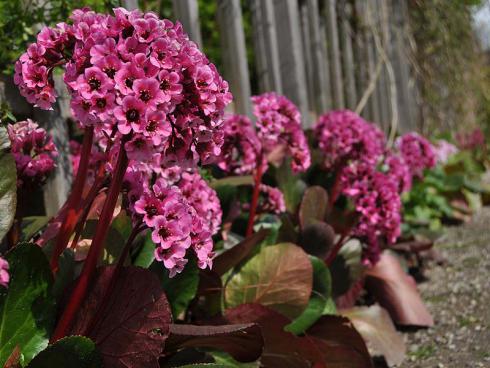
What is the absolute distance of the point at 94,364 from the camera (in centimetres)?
125

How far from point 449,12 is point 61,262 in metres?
6.27

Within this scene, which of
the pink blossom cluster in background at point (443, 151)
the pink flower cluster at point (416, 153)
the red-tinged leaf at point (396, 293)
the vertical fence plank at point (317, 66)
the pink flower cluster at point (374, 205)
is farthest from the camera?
the pink blossom cluster in background at point (443, 151)

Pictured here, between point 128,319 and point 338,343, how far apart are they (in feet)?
2.65

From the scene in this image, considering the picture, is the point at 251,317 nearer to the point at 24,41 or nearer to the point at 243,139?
the point at 243,139

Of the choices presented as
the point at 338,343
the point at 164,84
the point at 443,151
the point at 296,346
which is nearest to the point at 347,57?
the point at 443,151

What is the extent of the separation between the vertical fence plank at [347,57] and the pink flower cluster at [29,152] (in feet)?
11.6

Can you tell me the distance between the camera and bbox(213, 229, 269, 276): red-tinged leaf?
5.85 ft

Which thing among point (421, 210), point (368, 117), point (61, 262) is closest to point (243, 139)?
point (61, 262)

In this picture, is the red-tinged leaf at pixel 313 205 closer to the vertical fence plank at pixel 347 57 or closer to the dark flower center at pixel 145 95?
the dark flower center at pixel 145 95

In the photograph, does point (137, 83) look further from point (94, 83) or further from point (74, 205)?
point (74, 205)

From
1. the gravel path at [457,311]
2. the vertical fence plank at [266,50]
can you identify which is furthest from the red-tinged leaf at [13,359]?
the vertical fence plank at [266,50]

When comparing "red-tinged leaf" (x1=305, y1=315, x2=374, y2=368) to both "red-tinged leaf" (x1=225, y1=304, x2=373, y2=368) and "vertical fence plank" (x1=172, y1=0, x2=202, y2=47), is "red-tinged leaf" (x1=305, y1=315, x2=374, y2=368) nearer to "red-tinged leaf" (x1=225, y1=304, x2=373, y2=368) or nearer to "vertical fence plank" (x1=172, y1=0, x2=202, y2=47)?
"red-tinged leaf" (x1=225, y1=304, x2=373, y2=368)

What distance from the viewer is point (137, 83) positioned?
3.49 ft

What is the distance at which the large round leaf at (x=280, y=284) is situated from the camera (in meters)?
1.88
